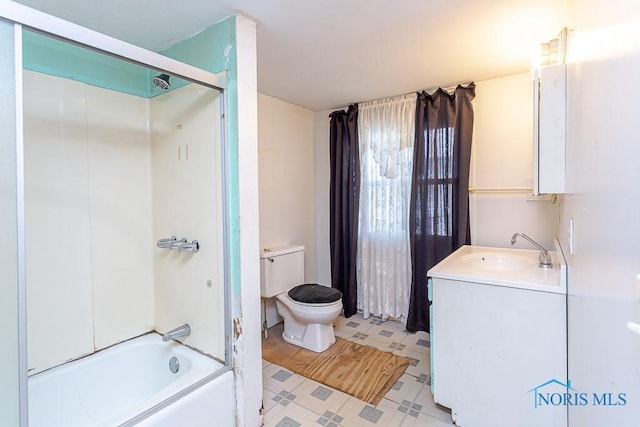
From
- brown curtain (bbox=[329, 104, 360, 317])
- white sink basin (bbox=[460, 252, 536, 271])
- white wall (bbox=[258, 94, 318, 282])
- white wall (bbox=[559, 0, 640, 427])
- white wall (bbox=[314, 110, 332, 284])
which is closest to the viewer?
white wall (bbox=[559, 0, 640, 427])

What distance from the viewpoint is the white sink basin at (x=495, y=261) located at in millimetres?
1891

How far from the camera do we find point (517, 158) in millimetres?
2293

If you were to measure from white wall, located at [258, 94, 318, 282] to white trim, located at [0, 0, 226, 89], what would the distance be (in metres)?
1.25

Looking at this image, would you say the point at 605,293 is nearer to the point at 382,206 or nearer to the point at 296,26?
the point at 296,26

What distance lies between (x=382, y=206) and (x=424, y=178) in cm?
47

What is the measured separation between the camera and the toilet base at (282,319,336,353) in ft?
7.75

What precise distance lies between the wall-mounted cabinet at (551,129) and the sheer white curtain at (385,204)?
1.24 metres

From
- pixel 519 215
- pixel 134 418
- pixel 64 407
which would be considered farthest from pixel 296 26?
pixel 64 407

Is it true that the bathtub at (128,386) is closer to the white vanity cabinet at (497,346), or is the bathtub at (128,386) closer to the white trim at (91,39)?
the white vanity cabinet at (497,346)

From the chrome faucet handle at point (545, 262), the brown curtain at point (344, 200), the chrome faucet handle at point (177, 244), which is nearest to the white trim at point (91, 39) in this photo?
the chrome faucet handle at point (177, 244)

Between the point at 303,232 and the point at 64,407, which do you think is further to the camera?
the point at 303,232

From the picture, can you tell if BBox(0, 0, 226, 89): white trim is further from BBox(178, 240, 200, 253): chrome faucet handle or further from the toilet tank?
the toilet tank

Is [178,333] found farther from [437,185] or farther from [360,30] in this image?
[437,185]

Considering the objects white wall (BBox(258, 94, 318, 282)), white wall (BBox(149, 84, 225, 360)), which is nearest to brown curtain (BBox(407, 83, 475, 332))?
white wall (BBox(258, 94, 318, 282))
